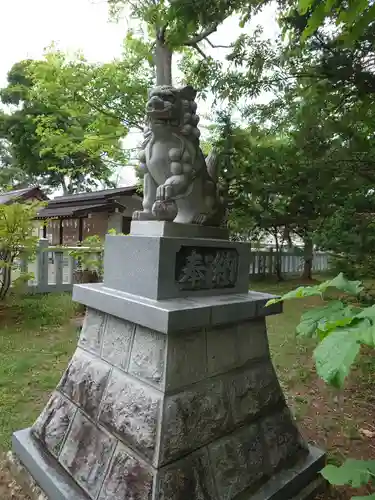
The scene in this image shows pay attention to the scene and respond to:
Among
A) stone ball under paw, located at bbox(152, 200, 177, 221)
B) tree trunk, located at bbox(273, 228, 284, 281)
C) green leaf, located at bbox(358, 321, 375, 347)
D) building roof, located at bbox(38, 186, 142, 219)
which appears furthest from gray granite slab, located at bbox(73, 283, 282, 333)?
building roof, located at bbox(38, 186, 142, 219)

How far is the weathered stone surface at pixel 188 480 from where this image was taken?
56.4 inches

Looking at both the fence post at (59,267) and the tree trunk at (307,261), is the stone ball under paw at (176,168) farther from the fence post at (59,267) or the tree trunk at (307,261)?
the tree trunk at (307,261)

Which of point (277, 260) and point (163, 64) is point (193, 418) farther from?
point (277, 260)

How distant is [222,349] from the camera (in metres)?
1.81

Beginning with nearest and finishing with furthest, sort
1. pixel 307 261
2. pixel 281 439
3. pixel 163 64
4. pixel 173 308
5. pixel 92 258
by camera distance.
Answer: pixel 173 308 < pixel 281 439 < pixel 92 258 < pixel 163 64 < pixel 307 261

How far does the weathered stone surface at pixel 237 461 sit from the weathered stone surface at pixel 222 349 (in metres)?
0.36

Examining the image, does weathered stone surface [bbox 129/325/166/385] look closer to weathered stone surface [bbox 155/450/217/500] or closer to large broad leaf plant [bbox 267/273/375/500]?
weathered stone surface [bbox 155/450/217/500]

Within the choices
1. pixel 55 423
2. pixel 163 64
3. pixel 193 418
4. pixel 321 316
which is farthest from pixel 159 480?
pixel 163 64

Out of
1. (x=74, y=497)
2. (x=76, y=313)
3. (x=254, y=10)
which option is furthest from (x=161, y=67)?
(x=74, y=497)

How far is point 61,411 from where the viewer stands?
2010 mm

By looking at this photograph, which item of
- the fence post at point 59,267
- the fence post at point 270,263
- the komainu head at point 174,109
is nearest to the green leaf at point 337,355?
the komainu head at point 174,109

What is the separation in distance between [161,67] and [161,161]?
6.69 meters

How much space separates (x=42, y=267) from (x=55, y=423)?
5.35 m

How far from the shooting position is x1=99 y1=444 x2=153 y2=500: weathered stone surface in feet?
Answer: 4.72
